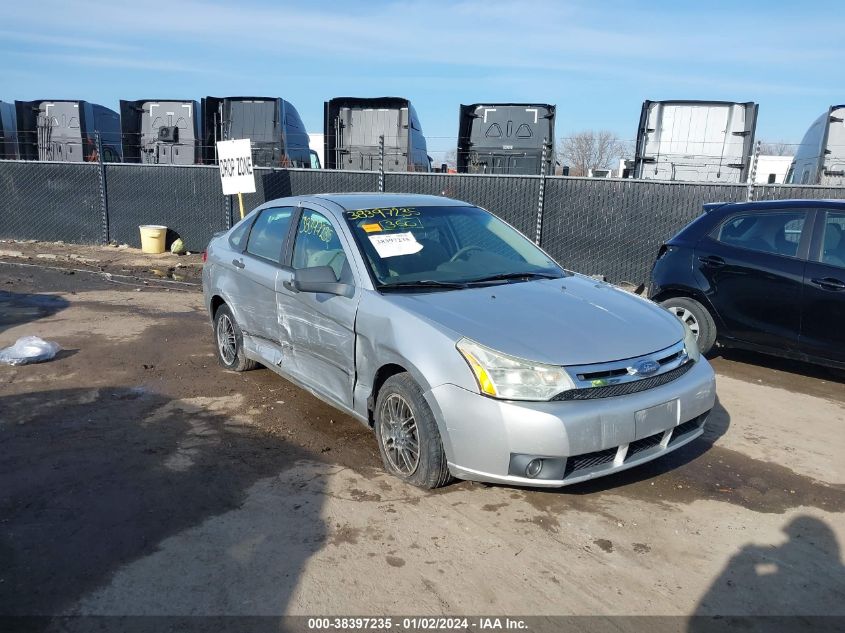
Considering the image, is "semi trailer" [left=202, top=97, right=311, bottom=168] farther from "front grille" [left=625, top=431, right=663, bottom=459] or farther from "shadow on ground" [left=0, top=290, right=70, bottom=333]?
"front grille" [left=625, top=431, right=663, bottom=459]

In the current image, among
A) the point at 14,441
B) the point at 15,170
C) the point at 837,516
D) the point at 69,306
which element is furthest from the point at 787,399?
the point at 15,170

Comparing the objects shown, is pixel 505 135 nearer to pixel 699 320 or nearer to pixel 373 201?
pixel 699 320

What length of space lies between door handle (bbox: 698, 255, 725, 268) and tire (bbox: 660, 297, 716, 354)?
0.39 metres

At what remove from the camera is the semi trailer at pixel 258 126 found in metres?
15.1

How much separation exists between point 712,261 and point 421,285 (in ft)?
11.5

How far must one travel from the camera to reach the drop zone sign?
→ 1155 centimetres

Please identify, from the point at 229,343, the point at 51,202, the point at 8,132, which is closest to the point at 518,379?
the point at 229,343

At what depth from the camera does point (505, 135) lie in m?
14.5

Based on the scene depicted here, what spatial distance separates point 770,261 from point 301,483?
4.57 m

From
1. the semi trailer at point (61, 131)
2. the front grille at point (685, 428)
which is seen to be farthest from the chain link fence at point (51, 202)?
the front grille at point (685, 428)

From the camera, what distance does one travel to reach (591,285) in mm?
4625

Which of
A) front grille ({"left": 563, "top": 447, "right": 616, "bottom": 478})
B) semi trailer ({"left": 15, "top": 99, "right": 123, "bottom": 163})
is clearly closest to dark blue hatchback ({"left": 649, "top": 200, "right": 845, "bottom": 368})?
front grille ({"left": 563, "top": 447, "right": 616, "bottom": 478})

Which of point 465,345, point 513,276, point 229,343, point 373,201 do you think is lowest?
point 229,343

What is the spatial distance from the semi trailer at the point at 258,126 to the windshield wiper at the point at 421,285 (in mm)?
11282
